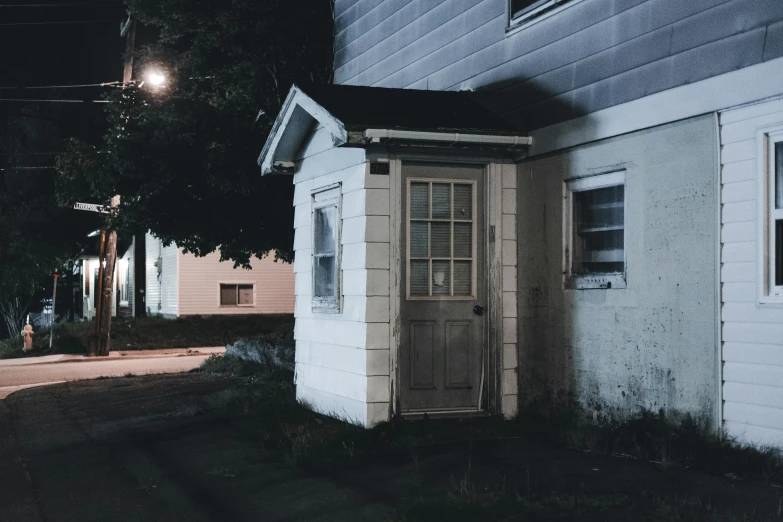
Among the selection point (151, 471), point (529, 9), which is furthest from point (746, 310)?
point (151, 471)

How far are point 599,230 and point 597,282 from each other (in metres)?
0.52

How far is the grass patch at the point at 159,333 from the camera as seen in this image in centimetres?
2781

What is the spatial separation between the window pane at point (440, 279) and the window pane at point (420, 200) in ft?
1.75

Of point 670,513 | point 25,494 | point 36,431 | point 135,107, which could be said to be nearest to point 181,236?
point 135,107

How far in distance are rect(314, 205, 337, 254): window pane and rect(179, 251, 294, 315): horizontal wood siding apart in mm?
21547

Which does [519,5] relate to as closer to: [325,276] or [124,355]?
[325,276]

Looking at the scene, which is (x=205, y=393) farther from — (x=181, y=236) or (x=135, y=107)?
(x=135, y=107)

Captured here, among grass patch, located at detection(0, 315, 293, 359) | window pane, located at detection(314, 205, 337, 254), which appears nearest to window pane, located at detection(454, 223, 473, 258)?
window pane, located at detection(314, 205, 337, 254)

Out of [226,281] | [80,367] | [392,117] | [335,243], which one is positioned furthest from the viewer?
[226,281]

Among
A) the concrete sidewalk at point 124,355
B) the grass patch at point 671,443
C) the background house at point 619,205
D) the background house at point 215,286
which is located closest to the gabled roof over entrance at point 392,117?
the background house at point 619,205

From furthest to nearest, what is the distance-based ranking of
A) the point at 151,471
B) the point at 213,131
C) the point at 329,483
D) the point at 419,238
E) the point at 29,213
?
1. the point at 29,213
2. the point at 213,131
3. the point at 419,238
4. the point at 151,471
5. the point at 329,483

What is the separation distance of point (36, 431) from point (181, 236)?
20.3ft

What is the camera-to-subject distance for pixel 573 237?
30.4ft

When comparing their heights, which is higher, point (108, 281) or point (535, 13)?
point (535, 13)
